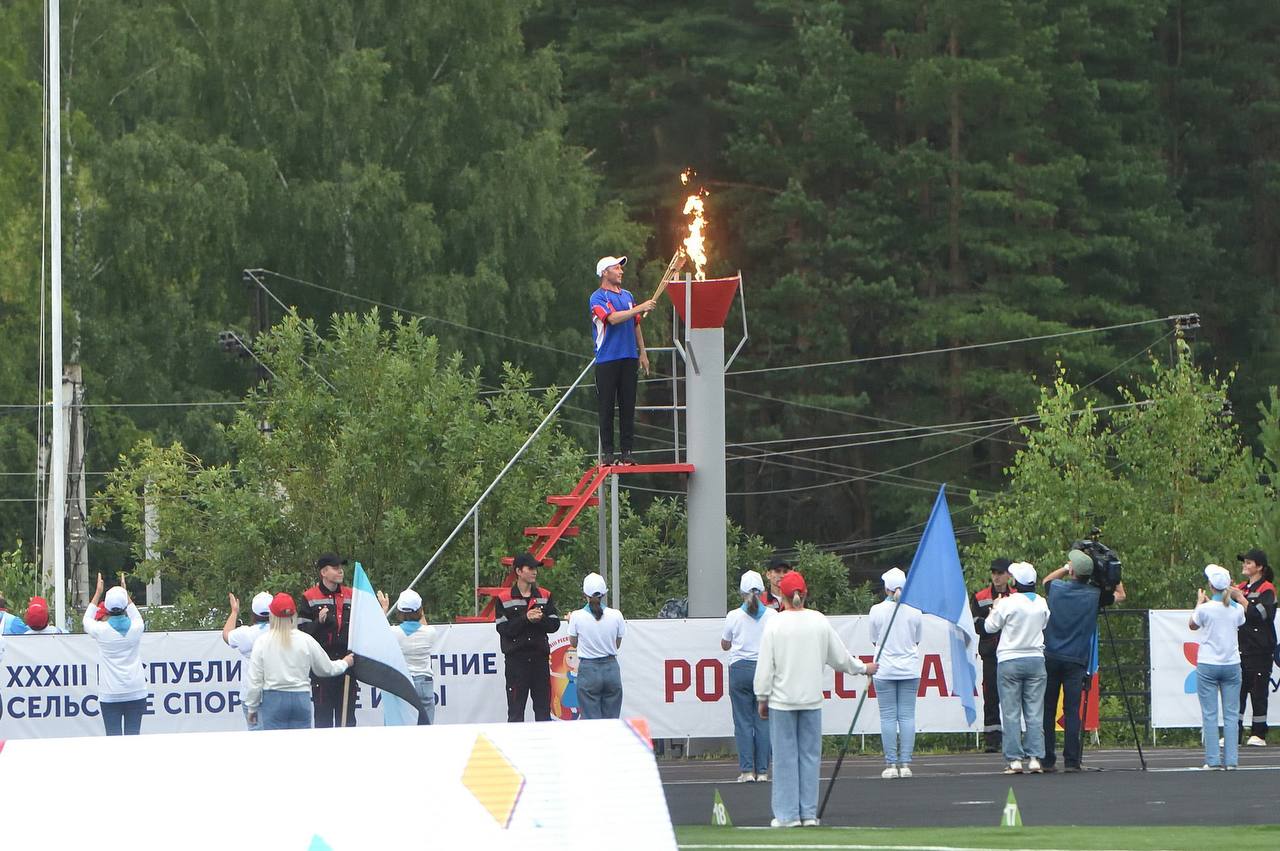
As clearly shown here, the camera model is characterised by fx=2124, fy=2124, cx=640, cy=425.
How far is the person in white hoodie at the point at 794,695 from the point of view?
48.9 ft

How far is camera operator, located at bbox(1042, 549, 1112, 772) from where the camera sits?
19016 millimetres

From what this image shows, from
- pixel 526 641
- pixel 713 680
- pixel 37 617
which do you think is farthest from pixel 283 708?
pixel 713 680

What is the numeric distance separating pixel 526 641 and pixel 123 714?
3681mm

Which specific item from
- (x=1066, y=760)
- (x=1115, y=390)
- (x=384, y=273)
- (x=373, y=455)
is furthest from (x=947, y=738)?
(x=1115, y=390)

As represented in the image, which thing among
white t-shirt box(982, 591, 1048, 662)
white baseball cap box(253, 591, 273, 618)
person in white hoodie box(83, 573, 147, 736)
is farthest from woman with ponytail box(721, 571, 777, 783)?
person in white hoodie box(83, 573, 147, 736)

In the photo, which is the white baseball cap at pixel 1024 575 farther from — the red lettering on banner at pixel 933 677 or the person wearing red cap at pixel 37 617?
the person wearing red cap at pixel 37 617

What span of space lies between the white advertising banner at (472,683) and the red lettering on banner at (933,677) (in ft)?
0.04

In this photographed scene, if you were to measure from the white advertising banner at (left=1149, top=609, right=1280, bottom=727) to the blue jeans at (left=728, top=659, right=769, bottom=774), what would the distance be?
6219mm

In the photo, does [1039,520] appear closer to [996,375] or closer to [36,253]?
[996,375]

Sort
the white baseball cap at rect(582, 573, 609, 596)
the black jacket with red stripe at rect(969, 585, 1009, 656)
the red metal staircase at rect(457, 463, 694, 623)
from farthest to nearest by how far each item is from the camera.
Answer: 1. the red metal staircase at rect(457, 463, 694, 623)
2. the black jacket with red stripe at rect(969, 585, 1009, 656)
3. the white baseball cap at rect(582, 573, 609, 596)

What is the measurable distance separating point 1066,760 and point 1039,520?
1697cm

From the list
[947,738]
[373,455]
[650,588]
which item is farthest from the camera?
[650,588]

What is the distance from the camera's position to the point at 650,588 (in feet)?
115

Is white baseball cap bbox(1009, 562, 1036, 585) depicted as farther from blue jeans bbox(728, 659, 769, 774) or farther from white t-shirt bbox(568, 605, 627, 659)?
white t-shirt bbox(568, 605, 627, 659)
